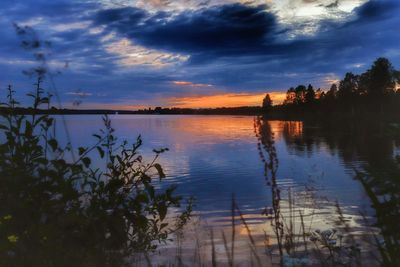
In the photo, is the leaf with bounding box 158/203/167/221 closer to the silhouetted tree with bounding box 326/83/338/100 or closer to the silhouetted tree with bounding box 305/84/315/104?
the silhouetted tree with bounding box 326/83/338/100

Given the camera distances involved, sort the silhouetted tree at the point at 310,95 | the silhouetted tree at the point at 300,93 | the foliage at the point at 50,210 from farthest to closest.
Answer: the silhouetted tree at the point at 300,93 < the silhouetted tree at the point at 310,95 < the foliage at the point at 50,210

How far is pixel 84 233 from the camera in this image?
3.94m

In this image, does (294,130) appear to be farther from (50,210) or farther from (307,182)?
(50,210)

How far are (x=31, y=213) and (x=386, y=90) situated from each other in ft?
410

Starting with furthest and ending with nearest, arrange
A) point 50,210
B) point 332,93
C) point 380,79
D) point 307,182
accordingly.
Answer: point 332,93 < point 380,79 < point 307,182 < point 50,210

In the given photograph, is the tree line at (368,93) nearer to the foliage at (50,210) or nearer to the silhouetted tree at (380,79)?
the silhouetted tree at (380,79)

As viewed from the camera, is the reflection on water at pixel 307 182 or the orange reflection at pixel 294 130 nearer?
the reflection on water at pixel 307 182

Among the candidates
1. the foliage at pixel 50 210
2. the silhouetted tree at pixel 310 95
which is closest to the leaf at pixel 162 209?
the foliage at pixel 50 210

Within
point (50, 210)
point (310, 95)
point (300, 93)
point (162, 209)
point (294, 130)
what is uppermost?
point (300, 93)

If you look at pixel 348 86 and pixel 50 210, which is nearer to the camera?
pixel 50 210

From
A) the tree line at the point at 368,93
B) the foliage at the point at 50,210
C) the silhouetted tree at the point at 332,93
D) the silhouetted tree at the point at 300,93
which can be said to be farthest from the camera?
the silhouetted tree at the point at 300,93

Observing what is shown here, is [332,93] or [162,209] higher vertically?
[332,93]

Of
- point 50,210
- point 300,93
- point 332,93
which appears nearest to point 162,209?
point 50,210

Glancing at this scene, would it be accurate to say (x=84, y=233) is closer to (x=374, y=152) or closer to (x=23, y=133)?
(x=23, y=133)
